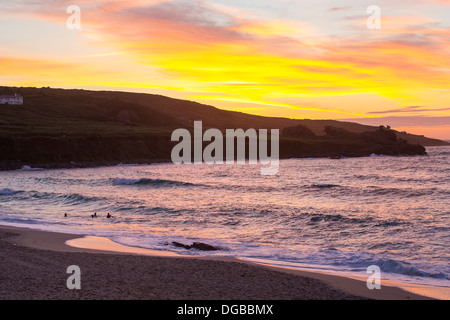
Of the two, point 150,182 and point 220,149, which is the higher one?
point 220,149

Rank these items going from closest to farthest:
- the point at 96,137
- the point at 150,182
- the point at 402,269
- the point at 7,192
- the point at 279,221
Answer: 1. the point at 402,269
2. the point at 279,221
3. the point at 7,192
4. the point at 150,182
5. the point at 96,137

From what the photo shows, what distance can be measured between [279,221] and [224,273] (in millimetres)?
13911

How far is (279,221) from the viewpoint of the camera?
1128 inches

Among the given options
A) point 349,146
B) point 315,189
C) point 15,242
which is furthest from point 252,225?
point 349,146

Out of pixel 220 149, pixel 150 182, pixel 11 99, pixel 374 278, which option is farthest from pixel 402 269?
pixel 11 99

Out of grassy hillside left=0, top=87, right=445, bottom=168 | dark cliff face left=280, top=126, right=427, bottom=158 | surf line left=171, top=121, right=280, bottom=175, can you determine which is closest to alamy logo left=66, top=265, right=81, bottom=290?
grassy hillside left=0, top=87, right=445, bottom=168

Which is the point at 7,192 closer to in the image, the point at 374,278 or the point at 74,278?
the point at 74,278

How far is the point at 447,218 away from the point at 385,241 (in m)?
7.47

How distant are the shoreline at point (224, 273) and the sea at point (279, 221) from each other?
1.34 m

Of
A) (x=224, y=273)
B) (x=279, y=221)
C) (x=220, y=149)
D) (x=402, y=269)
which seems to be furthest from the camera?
(x=220, y=149)
